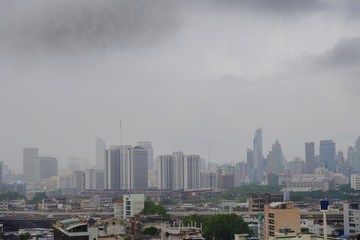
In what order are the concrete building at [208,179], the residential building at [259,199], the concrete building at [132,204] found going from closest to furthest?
the concrete building at [132,204] → the residential building at [259,199] → the concrete building at [208,179]

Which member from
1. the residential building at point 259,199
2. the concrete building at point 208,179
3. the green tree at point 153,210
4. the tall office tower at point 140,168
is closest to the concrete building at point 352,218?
the green tree at point 153,210

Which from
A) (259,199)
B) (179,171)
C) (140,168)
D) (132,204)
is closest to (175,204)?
(259,199)

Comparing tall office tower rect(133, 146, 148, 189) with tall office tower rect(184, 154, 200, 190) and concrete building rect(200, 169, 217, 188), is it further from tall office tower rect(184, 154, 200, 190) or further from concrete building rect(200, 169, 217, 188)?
concrete building rect(200, 169, 217, 188)

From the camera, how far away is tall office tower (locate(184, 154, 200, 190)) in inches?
7101

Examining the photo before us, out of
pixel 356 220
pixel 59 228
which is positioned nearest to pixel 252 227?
pixel 356 220

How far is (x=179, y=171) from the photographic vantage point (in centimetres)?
18175

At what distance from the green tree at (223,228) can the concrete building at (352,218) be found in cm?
758

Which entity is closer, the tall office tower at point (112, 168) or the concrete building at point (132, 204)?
the concrete building at point (132, 204)

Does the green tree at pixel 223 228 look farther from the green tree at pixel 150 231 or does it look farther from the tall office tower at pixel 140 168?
the tall office tower at pixel 140 168

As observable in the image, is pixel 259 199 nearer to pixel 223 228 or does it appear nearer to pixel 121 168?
pixel 223 228

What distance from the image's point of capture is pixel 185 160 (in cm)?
18100

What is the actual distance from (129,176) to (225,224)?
13859 cm

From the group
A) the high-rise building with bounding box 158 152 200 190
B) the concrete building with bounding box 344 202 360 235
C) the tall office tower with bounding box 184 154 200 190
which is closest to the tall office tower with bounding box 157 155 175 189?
the high-rise building with bounding box 158 152 200 190

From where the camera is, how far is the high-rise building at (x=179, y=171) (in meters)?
180
